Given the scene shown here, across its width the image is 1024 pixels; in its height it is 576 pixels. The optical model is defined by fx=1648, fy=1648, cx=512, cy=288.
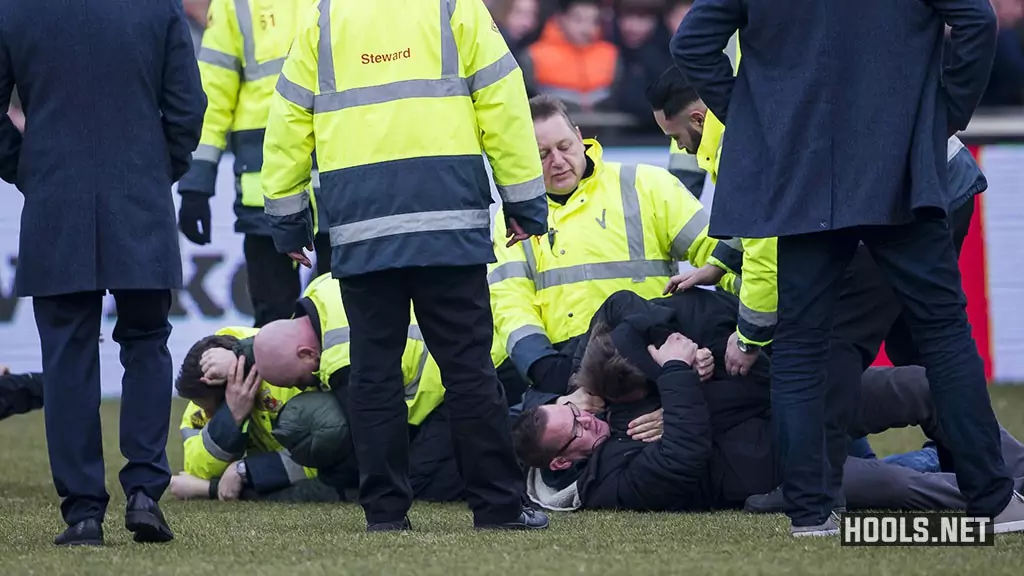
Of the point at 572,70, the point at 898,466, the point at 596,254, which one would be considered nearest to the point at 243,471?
the point at 596,254

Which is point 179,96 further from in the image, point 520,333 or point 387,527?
point 520,333

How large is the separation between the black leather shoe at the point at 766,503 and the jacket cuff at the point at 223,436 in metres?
2.13

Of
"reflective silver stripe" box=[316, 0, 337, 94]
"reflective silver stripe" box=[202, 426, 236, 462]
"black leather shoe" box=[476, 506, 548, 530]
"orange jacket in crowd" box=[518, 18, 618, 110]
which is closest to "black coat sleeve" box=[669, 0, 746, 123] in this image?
"reflective silver stripe" box=[316, 0, 337, 94]

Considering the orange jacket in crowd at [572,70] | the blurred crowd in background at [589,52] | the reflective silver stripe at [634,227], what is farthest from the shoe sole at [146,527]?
the orange jacket in crowd at [572,70]

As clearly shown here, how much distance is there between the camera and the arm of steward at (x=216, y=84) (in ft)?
24.2

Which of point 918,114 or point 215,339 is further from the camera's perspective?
point 215,339

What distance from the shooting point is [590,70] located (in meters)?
11.8

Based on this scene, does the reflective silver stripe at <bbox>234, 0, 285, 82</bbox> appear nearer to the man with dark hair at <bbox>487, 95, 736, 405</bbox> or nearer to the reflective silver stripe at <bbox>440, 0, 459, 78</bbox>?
the man with dark hair at <bbox>487, 95, 736, 405</bbox>

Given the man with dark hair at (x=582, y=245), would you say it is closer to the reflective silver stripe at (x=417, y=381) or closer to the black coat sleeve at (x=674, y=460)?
the reflective silver stripe at (x=417, y=381)

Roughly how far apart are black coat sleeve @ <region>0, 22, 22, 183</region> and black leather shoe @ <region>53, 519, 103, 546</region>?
102 centimetres

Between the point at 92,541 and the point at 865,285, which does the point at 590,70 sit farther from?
the point at 92,541

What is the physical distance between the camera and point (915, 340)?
14.9 feet

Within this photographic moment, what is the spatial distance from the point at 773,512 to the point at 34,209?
2498 millimetres

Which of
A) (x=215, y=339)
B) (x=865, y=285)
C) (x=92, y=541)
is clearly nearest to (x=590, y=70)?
(x=215, y=339)
